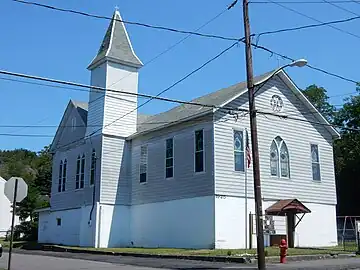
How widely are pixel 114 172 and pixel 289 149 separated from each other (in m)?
11.4

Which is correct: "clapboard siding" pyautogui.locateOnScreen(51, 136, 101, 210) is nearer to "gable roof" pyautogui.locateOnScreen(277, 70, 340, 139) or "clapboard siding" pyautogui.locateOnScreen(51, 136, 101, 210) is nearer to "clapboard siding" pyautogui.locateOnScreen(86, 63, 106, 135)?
"clapboard siding" pyautogui.locateOnScreen(86, 63, 106, 135)

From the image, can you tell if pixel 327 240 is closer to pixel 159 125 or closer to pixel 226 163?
pixel 226 163

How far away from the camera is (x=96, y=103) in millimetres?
35219

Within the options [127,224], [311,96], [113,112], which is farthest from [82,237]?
[311,96]

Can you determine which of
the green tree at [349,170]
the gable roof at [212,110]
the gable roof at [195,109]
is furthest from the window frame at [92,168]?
the green tree at [349,170]

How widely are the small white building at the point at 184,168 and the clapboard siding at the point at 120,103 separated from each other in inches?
2.8

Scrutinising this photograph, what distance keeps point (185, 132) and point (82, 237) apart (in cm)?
1061

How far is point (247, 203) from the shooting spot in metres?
28.4

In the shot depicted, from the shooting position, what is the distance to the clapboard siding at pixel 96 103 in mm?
34406

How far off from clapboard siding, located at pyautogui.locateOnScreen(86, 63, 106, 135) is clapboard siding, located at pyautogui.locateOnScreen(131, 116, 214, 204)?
9.41 ft

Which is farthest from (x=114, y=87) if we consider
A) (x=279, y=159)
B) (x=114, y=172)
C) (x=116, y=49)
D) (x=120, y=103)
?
(x=279, y=159)

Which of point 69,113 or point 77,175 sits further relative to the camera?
point 69,113

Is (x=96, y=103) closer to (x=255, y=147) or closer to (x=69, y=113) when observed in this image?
(x=69, y=113)

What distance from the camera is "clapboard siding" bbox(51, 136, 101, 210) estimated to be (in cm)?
3422
